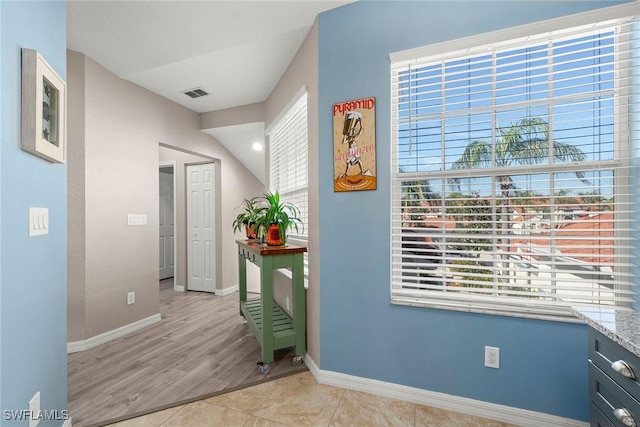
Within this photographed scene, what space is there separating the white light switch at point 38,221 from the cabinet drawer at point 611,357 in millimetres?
2191

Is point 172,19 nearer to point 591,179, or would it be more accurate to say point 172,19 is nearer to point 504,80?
point 504,80

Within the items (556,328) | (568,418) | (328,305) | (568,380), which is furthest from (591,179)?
(328,305)

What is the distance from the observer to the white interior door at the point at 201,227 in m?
4.45

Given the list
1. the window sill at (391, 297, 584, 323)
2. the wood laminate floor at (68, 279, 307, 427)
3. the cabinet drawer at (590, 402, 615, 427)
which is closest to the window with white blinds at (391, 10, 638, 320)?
the window sill at (391, 297, 584, 323)

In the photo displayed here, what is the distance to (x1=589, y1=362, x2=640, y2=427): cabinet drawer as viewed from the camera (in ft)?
3.02

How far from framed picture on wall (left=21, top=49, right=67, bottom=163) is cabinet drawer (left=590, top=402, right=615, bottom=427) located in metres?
2.35

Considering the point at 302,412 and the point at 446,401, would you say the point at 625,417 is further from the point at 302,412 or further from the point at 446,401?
the point at 302,412

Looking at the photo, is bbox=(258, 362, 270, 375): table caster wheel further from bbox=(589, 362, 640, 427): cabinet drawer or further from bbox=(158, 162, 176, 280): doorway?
bbox=(158, 162, 176, 280): doorway

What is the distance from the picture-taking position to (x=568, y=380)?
1533mm

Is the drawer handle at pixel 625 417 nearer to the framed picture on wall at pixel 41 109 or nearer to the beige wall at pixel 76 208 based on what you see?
the framed picture on wall at pixel 41 109

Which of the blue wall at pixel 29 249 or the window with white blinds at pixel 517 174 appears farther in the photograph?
the window with white blinds at pixel 517 174

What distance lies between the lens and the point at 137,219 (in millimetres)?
3105

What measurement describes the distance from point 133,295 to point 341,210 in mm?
2476

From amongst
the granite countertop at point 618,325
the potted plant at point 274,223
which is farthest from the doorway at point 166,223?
the granite countertop at point 618,325
